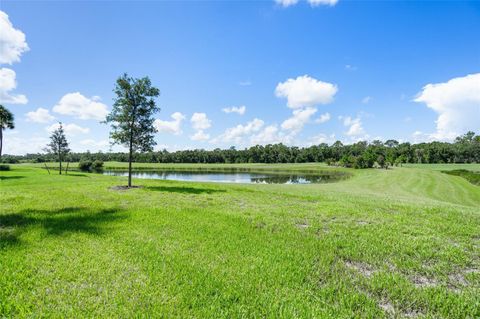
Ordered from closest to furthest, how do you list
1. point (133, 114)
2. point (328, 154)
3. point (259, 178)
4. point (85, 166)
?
point (133, 114) < point (259, 178) < point (85, 166) < point (328, 154)

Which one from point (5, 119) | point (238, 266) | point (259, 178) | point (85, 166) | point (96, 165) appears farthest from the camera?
point (96, 165)

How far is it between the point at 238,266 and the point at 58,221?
565 cm

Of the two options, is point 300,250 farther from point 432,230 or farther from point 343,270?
point 432,230

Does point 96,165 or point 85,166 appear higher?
point 96,165

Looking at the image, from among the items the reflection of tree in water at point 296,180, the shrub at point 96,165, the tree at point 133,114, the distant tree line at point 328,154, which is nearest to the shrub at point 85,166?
the shrub at point 96,165

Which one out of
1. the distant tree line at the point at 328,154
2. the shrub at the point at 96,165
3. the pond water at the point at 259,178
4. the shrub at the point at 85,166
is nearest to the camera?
the pond water at the point at 259,178

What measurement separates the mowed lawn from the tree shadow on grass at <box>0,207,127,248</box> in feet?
0.11

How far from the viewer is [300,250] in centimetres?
466

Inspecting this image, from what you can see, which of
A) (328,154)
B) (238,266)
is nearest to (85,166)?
(238,266)

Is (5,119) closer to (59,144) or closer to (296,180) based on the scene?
(59,144)

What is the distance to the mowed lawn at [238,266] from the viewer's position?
9.70ft

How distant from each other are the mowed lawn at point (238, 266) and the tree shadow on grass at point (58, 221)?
3 centimetres

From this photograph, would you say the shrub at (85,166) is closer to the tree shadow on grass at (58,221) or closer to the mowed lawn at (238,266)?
the tree shadow on grass at (58,221)

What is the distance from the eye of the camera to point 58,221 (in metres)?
6.52
